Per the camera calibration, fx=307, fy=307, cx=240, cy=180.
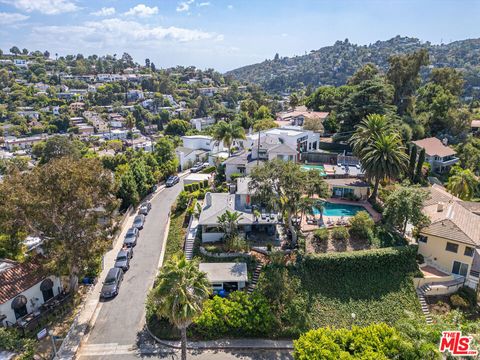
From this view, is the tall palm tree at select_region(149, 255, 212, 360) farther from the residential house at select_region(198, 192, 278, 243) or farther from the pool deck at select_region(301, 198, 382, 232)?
the pool deck at select_region(301, 198, 382, 232)

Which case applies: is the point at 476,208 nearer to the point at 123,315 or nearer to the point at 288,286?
the point at 288,286

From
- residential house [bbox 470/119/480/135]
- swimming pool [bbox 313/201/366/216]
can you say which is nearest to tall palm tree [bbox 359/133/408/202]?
swimming pool [bbox 313/201/366/216]

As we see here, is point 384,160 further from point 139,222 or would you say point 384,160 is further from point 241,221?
point 139,222

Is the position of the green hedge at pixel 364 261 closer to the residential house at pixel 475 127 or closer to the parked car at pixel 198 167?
the parked car at pixel 198 167

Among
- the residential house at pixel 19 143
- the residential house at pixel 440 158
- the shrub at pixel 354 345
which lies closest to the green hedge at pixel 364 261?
the shrub at pixel 354 345

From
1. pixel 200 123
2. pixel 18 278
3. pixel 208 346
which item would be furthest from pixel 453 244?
pixel 200 123

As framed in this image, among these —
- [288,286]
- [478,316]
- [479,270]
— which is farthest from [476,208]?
[288,286]
